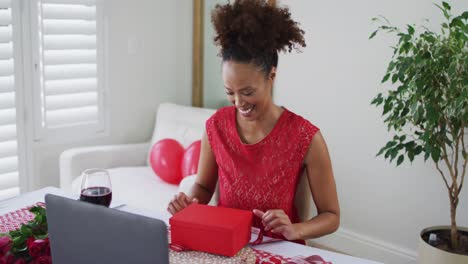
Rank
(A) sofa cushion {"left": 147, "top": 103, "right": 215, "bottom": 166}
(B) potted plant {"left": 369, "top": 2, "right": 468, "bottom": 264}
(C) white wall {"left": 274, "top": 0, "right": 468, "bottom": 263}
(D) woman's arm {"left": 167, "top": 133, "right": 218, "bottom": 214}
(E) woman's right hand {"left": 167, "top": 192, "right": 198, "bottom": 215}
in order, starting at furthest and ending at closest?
(A) sofa cushion {"left": 147, "top": 103, "right": 215, "bottom": 166} < (C) white wall {"left": 274, "top": 0, "right": 468, "bottom": 263} < (B) potted plant {"left": 369, "top": 2, "right": 468, "bottom": 264} < (D) woman's arm {"left": 167, "top": 133, "right": 218, "bottom": 214} < (E) woman's right hand {"left": 167, "top": 192, "right": 198, "bottom": 215}

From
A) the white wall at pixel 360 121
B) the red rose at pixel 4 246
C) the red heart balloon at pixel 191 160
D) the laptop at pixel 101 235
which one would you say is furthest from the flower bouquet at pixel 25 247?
the white wall at pixel 360 121

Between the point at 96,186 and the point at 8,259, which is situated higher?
the point at 96,186

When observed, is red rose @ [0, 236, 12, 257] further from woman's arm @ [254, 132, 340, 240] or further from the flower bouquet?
woman's arm @ [254, 132, 340, 240]

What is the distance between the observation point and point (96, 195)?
1.34m

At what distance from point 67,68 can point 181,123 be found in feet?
2.42

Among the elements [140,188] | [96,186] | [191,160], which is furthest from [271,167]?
[140,188]

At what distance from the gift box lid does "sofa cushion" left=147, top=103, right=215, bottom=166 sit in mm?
1749

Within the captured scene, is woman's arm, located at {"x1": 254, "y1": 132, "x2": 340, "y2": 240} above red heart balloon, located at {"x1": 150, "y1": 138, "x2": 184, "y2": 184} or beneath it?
above

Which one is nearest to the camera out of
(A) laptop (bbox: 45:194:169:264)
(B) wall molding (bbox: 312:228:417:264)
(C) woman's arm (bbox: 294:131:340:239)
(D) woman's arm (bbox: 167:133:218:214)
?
(A) laptop (bbox: 45:194:169:264)

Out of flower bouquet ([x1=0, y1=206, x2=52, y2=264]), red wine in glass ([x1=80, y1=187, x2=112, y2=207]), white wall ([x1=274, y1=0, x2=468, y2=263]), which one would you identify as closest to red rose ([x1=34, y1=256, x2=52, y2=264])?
flower bouquet ([x1=0, y1=206, x2=52, y2=264])

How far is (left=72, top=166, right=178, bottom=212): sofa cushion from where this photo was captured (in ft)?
8.72

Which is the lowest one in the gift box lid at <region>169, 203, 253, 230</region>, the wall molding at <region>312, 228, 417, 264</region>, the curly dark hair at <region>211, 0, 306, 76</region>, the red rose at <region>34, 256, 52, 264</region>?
the wall molding at <region>312, 228, 417, 264</region>

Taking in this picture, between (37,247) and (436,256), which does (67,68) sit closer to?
(37,247)

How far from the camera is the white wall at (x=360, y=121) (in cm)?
277
